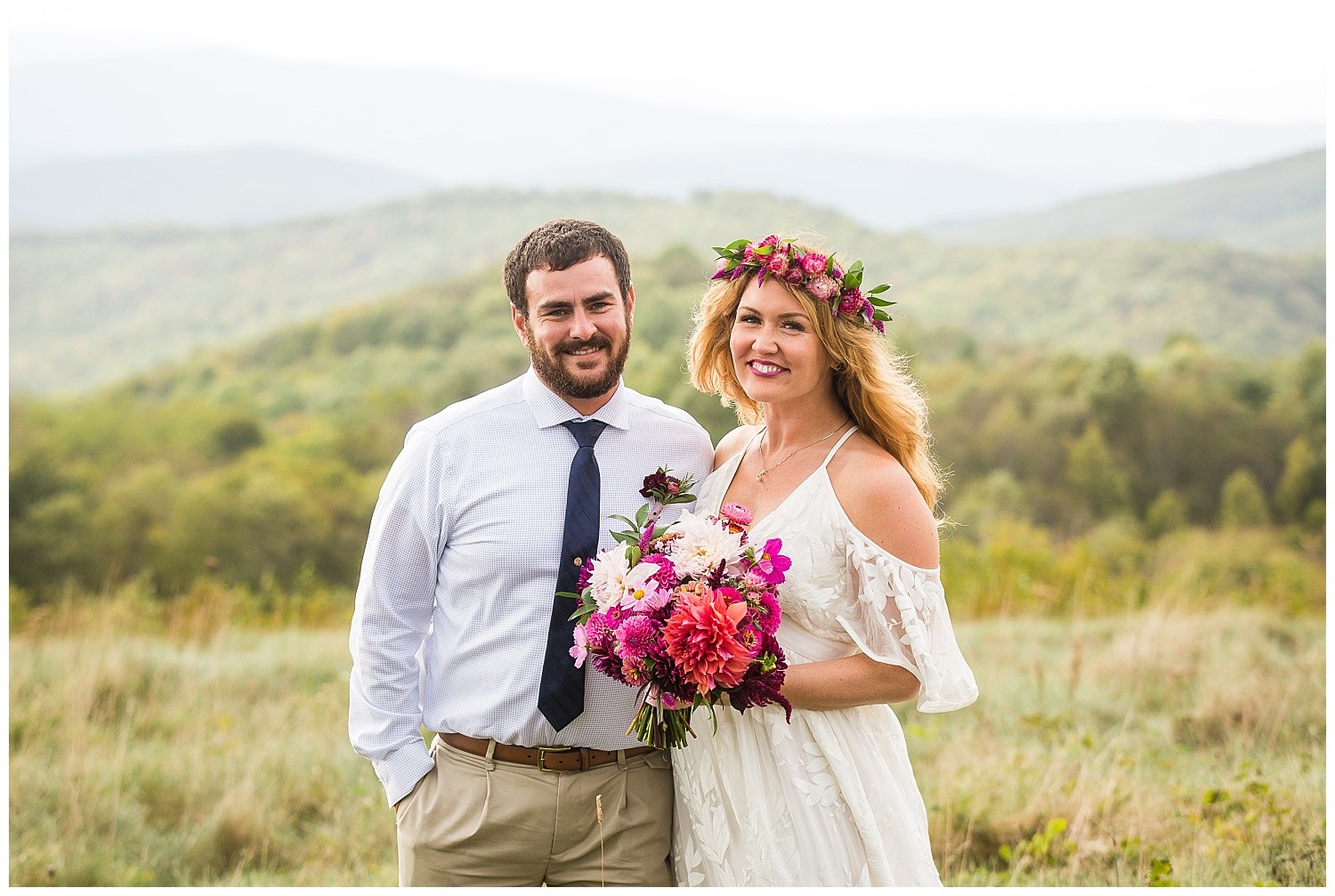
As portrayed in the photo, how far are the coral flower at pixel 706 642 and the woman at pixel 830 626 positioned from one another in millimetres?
462

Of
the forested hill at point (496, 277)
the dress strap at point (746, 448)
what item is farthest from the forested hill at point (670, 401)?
the dress strap at point (746, 448)

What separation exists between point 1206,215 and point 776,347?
35.9 m

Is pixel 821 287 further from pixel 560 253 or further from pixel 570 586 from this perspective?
pixel 570 586

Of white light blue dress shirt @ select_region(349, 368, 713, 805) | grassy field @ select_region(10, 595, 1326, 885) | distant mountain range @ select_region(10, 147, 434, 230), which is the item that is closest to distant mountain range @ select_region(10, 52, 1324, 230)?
distant mountain range @ select_region(10, 147, 434, 230)

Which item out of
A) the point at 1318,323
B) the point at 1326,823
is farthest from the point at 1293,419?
the point at 1326,823

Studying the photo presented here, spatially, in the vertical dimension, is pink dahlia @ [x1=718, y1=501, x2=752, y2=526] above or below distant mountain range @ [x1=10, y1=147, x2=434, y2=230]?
below

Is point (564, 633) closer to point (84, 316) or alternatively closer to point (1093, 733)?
point (1093, 733)

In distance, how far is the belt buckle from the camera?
2.98 m

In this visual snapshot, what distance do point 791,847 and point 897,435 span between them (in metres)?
1.23

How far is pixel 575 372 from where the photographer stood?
A: 10.2ft

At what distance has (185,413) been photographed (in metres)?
22.9

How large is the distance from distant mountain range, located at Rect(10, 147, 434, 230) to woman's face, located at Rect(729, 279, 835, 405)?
4305 cm

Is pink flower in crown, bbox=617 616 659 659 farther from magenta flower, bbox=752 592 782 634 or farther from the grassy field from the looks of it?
the grassy field

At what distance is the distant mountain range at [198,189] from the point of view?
4231 cm
